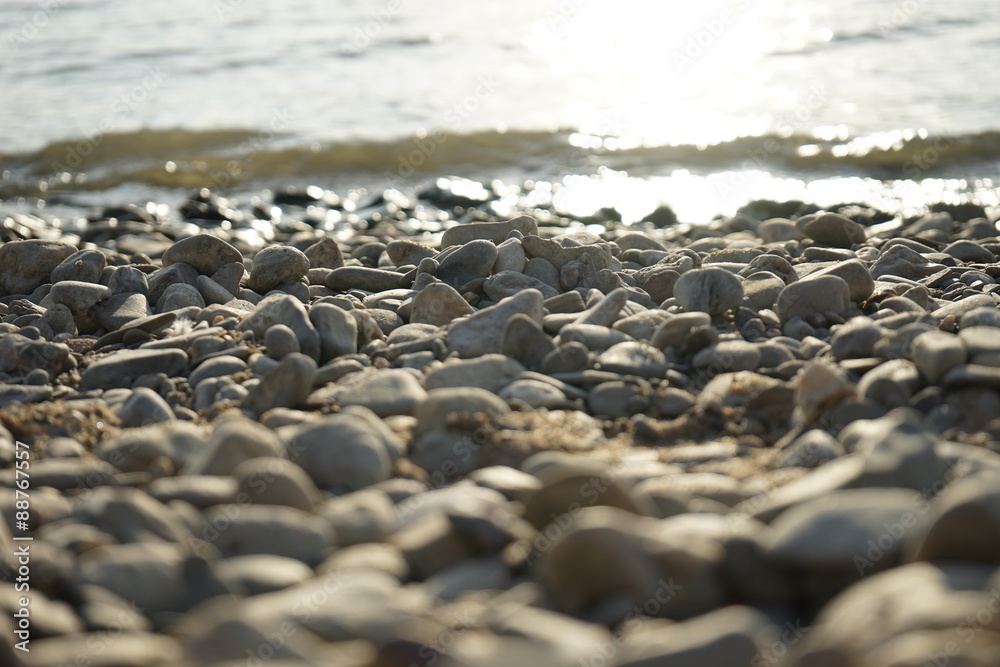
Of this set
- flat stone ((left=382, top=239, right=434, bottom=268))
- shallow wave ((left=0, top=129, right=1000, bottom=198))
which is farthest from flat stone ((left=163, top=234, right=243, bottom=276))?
shallow wave ((left=0, top=129, right=1000, bottom=198))

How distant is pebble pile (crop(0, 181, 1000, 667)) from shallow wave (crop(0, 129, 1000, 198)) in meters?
4.45

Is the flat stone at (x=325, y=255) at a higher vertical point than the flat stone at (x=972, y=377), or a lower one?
lower

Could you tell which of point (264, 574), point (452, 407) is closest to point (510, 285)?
point (452, 407)

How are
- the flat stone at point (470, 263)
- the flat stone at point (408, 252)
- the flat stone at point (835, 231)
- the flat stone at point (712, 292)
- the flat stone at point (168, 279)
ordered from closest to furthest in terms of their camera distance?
the flat stone at point (712, 292) → the flat stone at point (470, 263) → the flat stone at point (168, 279) → the flat stone at point (408, 252) → the flat stone at point (835, 231)

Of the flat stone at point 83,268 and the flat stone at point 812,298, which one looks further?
the flat stone at point 83,268

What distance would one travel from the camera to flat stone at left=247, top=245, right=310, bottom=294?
12.4 ft

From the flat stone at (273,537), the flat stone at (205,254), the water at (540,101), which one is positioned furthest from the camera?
the water at (540,101)

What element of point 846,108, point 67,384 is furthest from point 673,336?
point 846,108

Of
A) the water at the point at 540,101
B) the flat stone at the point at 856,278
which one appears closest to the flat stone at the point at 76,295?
the flat stone at the point at 856,278

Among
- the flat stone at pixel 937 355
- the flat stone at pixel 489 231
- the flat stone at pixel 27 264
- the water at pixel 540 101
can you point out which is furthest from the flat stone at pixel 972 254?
the flat stone at pixel 27 264

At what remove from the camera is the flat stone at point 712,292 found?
122 inches

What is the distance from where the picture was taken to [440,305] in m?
3.27

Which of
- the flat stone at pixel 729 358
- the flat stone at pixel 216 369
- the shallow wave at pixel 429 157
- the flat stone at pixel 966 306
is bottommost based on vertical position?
the shallow wave at pixel 429 157

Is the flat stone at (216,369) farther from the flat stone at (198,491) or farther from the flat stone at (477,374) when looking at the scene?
the flat stone at (198,491)
